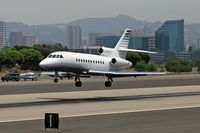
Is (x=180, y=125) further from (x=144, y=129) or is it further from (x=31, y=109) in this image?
(x=31, y=109)

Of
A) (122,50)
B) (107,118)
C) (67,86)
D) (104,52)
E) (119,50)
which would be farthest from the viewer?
(67,86)

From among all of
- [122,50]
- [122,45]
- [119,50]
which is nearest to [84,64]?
[119,50]

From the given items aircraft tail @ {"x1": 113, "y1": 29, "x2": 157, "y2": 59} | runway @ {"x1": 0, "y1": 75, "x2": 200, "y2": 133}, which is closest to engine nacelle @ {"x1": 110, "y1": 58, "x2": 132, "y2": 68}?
aircraft tail @ {"x1": 113, "y1": 29, "x2": 157, "y2": 59}

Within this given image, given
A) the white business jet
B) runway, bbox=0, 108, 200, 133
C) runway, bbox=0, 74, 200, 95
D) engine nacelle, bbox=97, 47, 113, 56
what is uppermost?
engine nacelle, bbox=97, 47, 113, 56

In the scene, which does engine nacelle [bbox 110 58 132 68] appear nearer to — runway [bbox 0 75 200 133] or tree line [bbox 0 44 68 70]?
runway [bbox 0 75 200 133]

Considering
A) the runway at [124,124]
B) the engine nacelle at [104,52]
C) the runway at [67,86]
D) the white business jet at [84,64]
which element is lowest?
the runway at [124,124]

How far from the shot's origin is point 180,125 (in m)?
26.3

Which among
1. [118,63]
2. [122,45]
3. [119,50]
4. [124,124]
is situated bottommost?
[124,124]

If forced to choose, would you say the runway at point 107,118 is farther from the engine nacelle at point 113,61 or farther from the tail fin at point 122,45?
the tail fin at point 122,45

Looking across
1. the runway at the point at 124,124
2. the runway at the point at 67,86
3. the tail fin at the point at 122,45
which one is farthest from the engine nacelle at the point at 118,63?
the runway at the point at 124,124

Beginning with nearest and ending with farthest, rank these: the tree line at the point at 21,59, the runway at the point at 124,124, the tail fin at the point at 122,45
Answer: the runway at the point at 124,124
the tail fin at the point at 122,45
the tree line at the point at 21,59

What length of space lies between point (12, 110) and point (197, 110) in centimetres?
1150

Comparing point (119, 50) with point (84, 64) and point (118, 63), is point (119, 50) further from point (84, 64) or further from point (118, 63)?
point (84, 64)

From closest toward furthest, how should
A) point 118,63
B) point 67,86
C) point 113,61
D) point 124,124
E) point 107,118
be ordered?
point 124,124 < point 107,118 < point 113,61 < point 118,63 < point 67,86
